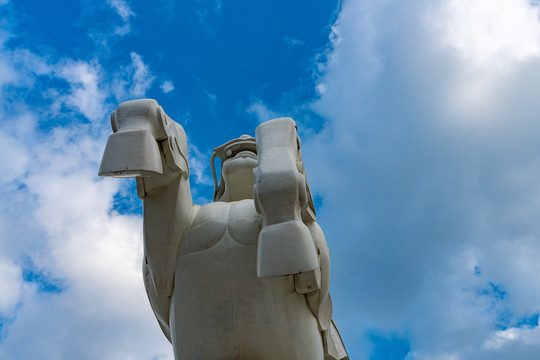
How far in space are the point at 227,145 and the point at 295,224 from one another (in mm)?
2110

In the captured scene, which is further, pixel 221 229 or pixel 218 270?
pixel 221 229

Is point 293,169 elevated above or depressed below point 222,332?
above

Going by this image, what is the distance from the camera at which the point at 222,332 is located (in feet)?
13.8

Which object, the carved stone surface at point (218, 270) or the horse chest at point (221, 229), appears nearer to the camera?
the carved stone surface at point (218, 270)

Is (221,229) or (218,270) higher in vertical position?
(221,229)

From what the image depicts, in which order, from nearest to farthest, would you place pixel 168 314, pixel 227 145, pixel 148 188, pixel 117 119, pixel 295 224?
pixel 295 224
pixel 117 119
pixel 148 188
pixel 168 314
pixel 227 145

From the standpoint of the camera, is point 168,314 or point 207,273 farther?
point 168,314

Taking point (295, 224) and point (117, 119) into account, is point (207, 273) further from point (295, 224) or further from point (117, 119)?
point (117, 119)

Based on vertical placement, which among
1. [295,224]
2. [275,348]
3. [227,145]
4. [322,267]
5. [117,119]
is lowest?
[275,348]

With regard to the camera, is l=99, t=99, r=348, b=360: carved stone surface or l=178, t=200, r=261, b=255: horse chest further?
l=178, t=200, r=261, b=255: horse chest

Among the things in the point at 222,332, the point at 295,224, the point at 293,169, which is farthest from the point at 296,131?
the point at 222,332

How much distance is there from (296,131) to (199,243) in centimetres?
129

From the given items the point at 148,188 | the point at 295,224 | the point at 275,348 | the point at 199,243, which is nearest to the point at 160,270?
the point at 199,243

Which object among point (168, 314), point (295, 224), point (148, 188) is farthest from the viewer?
point (168, 314)
